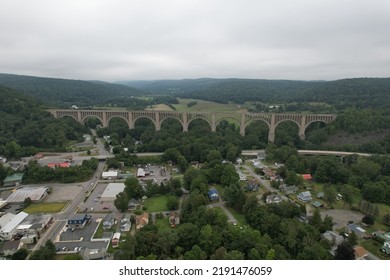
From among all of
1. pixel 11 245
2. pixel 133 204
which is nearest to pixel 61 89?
pixel 133 204

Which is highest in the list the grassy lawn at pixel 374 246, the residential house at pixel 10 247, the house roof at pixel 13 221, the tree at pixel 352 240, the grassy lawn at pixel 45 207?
the tree at pixel 352 240

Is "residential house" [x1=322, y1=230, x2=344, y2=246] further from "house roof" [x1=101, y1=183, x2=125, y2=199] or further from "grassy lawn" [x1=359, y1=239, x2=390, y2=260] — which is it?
"house roof" [x1=101, y1=183, x2=125, y2=199]

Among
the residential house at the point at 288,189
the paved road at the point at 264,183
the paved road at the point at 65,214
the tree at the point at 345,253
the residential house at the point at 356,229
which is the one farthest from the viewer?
the residential house at the point at 288,189

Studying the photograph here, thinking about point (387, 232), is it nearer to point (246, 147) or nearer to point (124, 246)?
point (124, 246)

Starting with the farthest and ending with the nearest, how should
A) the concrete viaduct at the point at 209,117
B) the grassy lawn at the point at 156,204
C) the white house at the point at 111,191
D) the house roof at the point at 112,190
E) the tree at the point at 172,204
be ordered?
the concrete viaduct at the point at 209,117
the house roof at the point at 112,190
the white house at the point at 111,191
the grassy lawn at the point at 156,204
the tree at the point at 172,204

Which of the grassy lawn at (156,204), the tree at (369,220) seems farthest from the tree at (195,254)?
the tree at (369,220)

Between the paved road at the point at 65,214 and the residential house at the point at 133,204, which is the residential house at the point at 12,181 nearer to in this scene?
the paved road at the point at 65,214

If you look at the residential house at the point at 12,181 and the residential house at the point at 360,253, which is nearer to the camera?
the residential house at the point at 360,253
